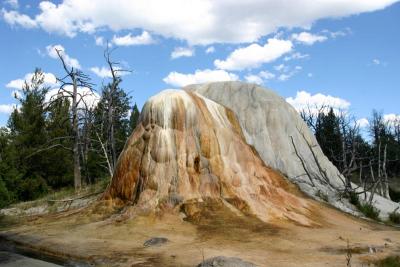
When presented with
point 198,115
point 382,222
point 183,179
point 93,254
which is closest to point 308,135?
point 382,222

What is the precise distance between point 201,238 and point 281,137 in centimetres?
1077

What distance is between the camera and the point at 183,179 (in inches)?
762

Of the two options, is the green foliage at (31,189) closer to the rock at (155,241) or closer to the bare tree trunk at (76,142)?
the bare tree trunk at (76,142)

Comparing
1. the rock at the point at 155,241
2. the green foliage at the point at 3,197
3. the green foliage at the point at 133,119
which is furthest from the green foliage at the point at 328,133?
the rock at the point at 155,241

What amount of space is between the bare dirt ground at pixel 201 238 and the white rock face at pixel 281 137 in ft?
11.5

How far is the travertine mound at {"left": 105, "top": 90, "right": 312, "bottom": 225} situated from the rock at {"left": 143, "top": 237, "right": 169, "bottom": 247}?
2989 millimetres

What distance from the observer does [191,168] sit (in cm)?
1977

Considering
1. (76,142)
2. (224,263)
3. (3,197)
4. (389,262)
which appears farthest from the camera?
(76,142)

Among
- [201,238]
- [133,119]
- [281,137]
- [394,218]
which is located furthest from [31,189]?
[133,119]

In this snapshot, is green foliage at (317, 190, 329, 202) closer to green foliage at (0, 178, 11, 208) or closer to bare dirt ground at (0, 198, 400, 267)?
bare dirt ground at (0, 198, 400, 267)

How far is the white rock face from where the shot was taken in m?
24.2

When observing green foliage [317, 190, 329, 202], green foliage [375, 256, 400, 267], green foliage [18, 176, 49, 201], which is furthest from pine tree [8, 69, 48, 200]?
green foliage [375, 256, 400, 267]

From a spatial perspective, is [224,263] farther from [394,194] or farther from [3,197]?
[394,194]

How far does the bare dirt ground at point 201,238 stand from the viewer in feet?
44.2
